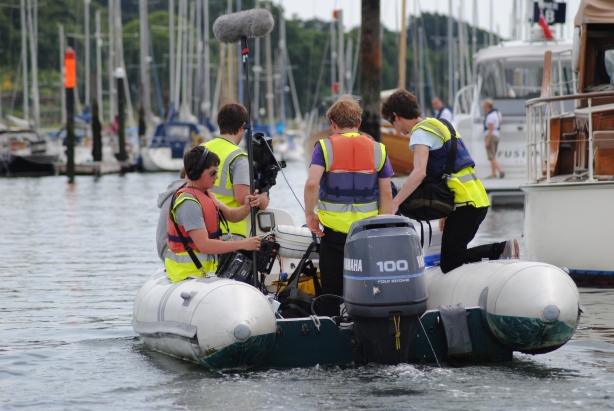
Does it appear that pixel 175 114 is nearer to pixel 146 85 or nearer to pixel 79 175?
pixel 146 85

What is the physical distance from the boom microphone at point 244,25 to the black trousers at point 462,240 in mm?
2065

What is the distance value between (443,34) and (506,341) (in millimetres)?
86035

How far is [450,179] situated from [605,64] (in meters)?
6.39

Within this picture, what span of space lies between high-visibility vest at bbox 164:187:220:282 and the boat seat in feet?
17.5

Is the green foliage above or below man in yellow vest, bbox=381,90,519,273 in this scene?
above

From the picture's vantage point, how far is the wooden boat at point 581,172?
12.4 meters

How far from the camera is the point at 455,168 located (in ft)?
29.2

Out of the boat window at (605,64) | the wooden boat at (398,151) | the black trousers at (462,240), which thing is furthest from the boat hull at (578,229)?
the wooden boat at (398,151)

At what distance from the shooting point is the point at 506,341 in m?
8.09

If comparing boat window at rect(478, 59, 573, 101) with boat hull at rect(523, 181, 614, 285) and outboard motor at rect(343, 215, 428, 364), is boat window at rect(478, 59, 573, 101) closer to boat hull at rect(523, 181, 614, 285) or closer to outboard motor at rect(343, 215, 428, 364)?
boat hull at rect(523, 181, 614, 285)

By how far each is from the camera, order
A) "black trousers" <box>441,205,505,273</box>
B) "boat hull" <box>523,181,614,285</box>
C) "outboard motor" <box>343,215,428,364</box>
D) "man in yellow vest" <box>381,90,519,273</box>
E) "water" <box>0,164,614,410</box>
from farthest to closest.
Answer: "boat hull" <box>523,181,614,285</box>, "black trousers" <box>441,205,505,273</box>, "man in yellow vest" <box>381,90,519,273</box>, "outboard motor" <box>343,215,428,364</box>, "water" <box>0,164,614,410</box>

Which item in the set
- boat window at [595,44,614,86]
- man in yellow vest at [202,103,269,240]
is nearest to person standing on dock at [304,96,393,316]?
man in yellow vest at [202,103,269,240]

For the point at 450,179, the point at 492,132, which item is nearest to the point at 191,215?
the point at 450,179

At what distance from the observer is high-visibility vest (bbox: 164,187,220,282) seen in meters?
8.39
